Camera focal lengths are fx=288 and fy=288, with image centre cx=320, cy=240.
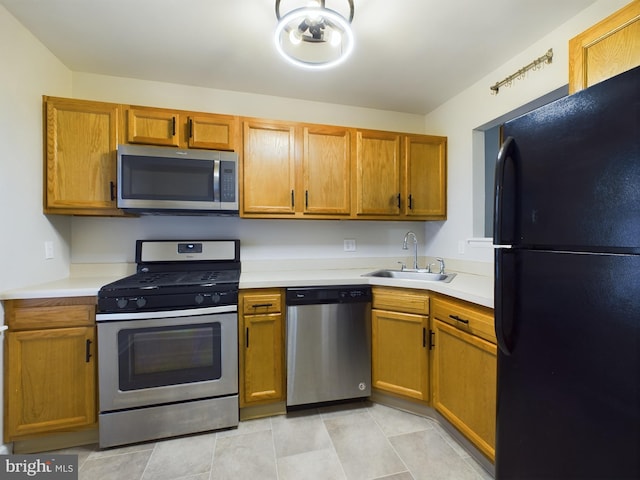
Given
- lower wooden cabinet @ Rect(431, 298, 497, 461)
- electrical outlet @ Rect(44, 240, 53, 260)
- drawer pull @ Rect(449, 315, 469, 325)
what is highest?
electrical outlet @ Rect(44, 240, 53, 260)

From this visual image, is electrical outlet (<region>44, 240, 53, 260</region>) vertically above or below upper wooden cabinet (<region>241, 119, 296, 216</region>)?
below

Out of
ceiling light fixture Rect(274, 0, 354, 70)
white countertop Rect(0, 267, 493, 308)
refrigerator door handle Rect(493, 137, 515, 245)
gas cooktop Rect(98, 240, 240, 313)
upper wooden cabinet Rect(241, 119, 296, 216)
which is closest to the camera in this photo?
refrigerator door handle Rect(493, 137, 515, 245)

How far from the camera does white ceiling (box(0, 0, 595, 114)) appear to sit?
59.6 inches

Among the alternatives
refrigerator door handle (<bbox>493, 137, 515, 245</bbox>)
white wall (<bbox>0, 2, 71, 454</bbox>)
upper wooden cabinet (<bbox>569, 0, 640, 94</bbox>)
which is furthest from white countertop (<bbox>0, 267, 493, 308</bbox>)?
upper wooden cabinet (<bbox>569, 0, 640, 94</bbox>)

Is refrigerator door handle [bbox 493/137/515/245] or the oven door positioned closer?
refrigerator door handle [bbox 493/137/515/245]

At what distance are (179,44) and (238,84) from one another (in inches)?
21.6

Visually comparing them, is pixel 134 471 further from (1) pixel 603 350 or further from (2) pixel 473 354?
(1) pixel 603 350

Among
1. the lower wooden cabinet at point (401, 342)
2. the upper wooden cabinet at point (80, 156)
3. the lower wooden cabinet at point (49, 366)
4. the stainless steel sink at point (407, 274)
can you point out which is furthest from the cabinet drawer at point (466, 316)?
the upper wooden cabinet at point (80, 156)

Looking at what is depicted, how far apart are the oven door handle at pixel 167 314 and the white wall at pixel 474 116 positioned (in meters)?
1.89

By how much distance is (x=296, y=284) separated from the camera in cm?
195

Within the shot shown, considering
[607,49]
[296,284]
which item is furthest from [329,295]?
[607,49]

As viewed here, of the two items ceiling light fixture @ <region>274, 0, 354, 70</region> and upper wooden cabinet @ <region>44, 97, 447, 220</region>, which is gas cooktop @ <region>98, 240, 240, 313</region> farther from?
ceiling light fixture @ <region>274, 0, 354, 70</region>

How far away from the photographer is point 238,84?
7.59 feet

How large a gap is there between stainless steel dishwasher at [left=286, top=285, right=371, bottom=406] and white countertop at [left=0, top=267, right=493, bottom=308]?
59 mm
